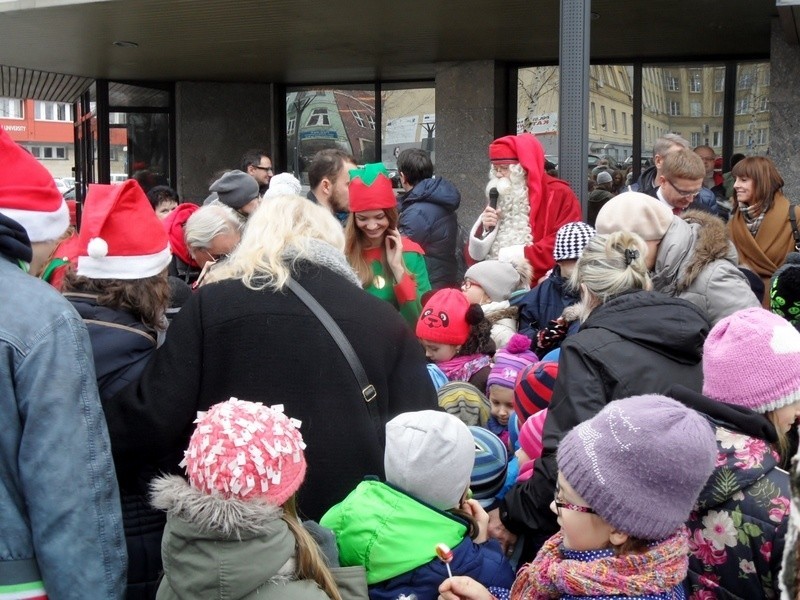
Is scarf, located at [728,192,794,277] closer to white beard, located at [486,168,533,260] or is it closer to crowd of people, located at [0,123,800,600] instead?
white beard, located at [486,168,533,260]

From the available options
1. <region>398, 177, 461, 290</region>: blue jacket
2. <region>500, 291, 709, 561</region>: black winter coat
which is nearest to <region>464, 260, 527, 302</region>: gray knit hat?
<region>398, 177, 461, 290</region>: blue jacket

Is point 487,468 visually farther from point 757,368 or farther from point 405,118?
point 405,118

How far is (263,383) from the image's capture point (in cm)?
269

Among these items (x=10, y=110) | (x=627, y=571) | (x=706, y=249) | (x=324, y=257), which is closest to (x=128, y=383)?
(x=324, y=257)

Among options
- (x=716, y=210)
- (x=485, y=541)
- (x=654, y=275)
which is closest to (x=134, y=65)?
(x=716, y=210)

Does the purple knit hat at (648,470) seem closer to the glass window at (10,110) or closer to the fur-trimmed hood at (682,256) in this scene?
the fur-trimmed hood at (682,256)

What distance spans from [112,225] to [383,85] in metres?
13.1

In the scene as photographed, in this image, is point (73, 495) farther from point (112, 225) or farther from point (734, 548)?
point (734, 548)

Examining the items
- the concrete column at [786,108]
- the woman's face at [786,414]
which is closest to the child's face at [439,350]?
the woman's face at [786,414]

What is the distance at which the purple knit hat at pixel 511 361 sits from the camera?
374 centimetres

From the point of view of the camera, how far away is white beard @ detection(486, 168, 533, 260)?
5.75 meters

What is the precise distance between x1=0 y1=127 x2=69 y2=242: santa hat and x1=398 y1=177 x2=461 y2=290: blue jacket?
4099mm

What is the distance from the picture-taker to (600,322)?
2.96 meters

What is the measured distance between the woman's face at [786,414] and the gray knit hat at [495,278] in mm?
2595
